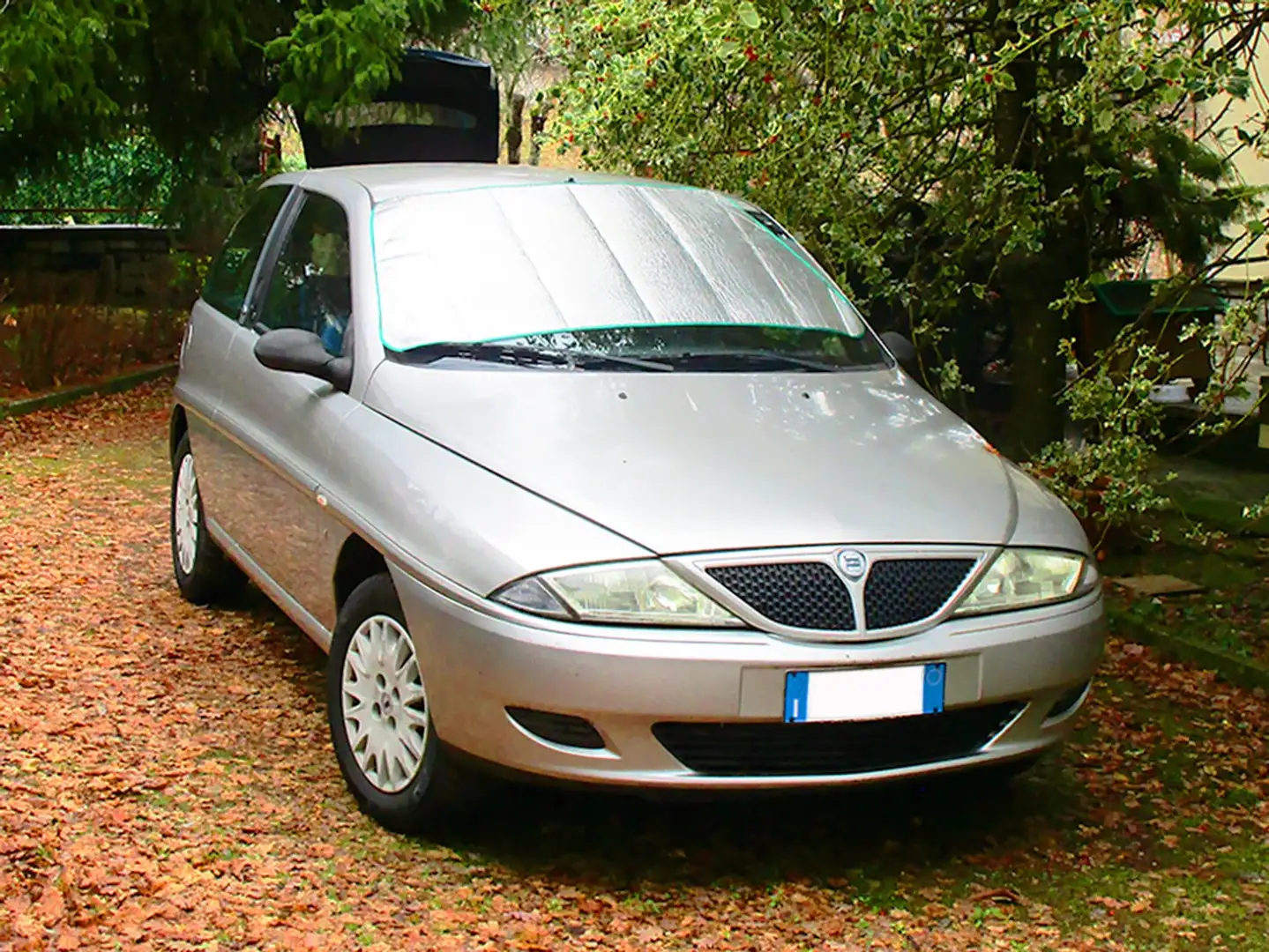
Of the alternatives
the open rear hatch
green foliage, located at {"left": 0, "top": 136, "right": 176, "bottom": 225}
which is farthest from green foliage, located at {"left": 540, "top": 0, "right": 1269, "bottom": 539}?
the open rear hatch

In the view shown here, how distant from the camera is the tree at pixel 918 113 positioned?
5414mm

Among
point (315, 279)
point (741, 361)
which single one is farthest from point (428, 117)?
point (741, 361)

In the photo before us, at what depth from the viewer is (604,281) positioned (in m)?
4.79

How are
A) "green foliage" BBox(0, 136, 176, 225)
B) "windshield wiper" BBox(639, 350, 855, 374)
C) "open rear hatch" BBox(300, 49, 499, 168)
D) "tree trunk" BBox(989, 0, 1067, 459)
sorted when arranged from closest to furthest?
"windshield wiper" BBox(639, 350, 855, 374) → "tree trunk" BBox(989, 0, 1067, 459) → "green foliage" BBox(0, 136, 176, 225) → "open rear hatch" BBox(300, 49, 499, 168)

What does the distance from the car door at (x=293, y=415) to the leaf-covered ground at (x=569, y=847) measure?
52cm

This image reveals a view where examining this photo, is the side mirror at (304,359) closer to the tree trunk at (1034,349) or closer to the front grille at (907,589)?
the front grille at (907,589)

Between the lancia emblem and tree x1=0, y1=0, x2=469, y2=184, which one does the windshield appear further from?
tree x1=0, y1=0, x2=469, y2=184

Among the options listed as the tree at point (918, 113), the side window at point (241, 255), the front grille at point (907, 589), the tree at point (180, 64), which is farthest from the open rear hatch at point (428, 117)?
the front grille at point (907, 589)

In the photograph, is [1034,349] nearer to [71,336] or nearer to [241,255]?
[241,255]

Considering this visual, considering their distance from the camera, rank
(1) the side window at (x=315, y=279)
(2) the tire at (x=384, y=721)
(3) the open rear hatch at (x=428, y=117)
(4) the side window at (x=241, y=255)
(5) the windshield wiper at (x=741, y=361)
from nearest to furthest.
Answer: (2) the tire at (x=384, y=721) < (5) the windshield wiper at (x=741, y=361) < (1) the side window at (x=315, y=279) < (4) the side window at (x=241, y=255) < (3) the open rear hatch at (x=428, y=117)

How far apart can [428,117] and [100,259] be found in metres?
3.67

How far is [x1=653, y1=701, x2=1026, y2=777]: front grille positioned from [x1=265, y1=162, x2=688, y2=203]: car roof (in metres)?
2.26

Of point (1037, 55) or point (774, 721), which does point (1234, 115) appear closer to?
point (1037, 55)

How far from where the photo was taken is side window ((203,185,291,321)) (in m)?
5.81
